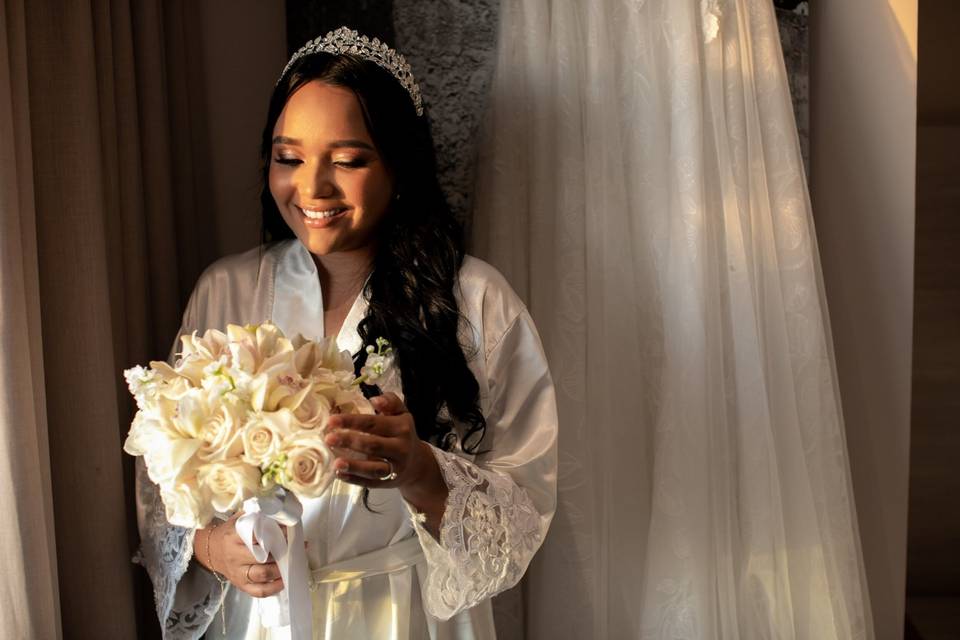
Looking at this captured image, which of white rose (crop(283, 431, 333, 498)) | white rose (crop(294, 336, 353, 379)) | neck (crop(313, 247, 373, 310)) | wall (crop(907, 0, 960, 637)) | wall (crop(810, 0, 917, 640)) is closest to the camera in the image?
white rose (crop(283, 431, 333, 498))

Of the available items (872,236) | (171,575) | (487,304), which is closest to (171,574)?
(171,575)

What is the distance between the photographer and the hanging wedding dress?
6.65ft

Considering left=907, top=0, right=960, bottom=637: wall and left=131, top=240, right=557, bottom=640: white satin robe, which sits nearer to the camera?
left=131, top=240, right=557, bottom=640: white satin robe

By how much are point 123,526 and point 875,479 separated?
1651 millimetres

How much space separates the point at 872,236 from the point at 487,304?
1034 mm

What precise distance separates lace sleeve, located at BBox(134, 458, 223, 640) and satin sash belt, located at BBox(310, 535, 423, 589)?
8.6 inches

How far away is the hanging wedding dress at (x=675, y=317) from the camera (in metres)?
2.03

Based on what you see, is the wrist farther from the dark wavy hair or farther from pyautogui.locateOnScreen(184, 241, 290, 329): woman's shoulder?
pyautogui.locateOnScreen(184, 241, 290, 329): woman's shoulder

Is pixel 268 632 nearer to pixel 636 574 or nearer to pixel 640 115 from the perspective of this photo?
pixel 636 574

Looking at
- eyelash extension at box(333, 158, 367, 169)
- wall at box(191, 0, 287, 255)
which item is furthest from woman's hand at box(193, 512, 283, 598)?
wall at box(191, 0, 287, 255)

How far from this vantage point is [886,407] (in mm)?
2332

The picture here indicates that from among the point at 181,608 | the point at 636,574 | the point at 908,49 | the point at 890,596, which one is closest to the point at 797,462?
the point at 636,574

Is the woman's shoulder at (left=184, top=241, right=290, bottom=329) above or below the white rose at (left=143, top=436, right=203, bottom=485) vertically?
above

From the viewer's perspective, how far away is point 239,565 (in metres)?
1.66
